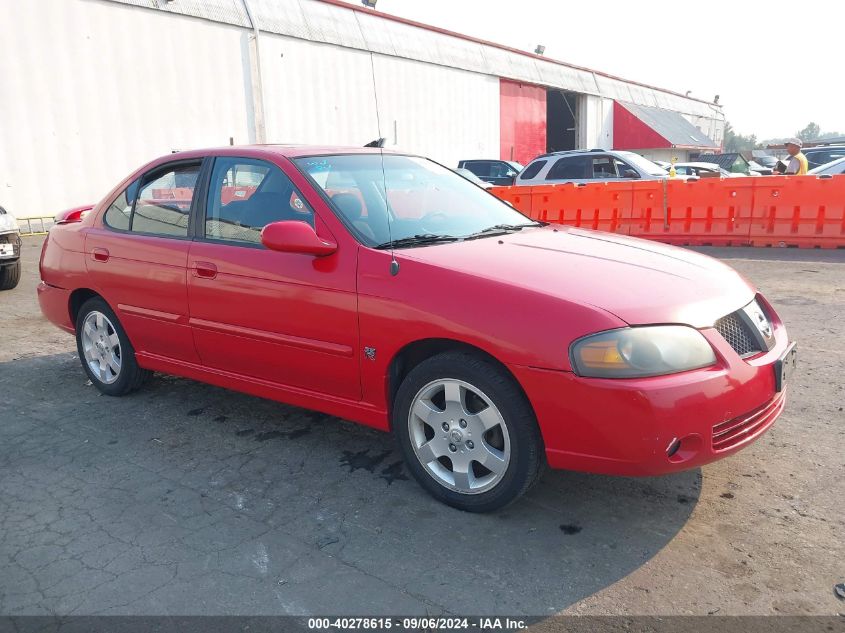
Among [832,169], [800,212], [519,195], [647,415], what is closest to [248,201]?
[647,415]

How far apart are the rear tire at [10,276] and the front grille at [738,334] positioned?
893 centimetres

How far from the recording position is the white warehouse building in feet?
52.2

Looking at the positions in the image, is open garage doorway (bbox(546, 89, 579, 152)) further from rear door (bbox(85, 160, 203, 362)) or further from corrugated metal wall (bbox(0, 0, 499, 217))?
rear door (bbox(85, 160, 203, 362))

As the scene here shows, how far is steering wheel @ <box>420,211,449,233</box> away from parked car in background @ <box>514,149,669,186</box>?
33.8ft

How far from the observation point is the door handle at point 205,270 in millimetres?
3893

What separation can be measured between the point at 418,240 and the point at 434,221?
33 centimetres

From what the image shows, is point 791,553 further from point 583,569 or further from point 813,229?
point 813,229

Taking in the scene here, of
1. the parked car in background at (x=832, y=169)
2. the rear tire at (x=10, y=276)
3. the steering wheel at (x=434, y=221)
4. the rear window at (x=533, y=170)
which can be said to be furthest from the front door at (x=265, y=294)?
the rear window at (x=533, y=170)

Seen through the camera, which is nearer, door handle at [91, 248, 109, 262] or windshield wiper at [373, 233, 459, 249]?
windshield wiper at [373, 233, 459, 249]

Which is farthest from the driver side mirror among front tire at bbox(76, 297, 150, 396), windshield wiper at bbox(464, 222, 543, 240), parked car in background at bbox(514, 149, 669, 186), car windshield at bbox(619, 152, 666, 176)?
car windshield at bbox(619, 152, 666, 176)

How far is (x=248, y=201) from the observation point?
155 inches

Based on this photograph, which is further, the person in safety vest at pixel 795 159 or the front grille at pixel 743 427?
the person in safety vest at pixel 795 159

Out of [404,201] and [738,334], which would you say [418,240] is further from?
[738,334]

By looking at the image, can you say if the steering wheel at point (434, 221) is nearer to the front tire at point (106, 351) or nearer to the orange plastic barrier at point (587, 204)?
the front tire at point (106, 351)
